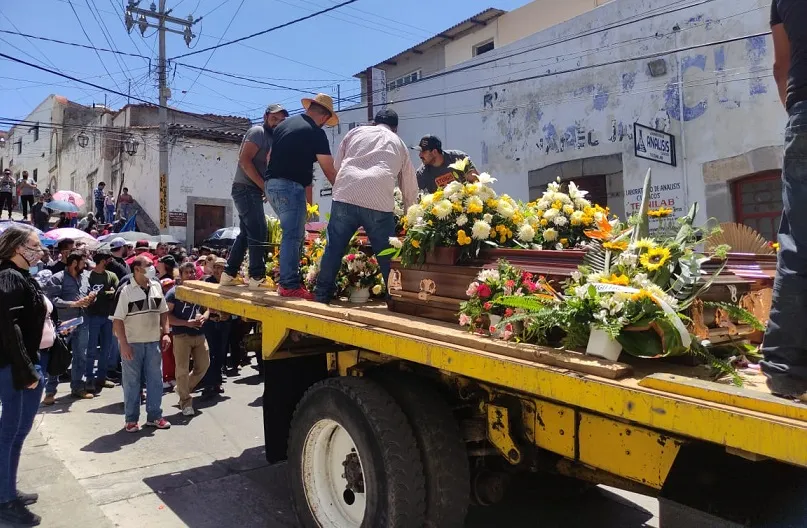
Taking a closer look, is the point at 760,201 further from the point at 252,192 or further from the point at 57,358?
the point at 57,358

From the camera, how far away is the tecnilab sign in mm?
10922

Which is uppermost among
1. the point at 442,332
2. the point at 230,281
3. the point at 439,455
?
the point at 230,281

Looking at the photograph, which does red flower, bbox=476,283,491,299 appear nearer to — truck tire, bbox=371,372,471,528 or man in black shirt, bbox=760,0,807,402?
truck tire, bbox=371,372,471,528

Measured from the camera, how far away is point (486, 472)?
3354 millimetres

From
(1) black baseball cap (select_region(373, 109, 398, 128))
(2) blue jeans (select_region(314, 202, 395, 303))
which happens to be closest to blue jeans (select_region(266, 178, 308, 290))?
(2) blue jeans (select_region(314, 202, 395, 303))

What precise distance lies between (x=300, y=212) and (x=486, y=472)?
2470 mm

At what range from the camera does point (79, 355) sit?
7680 millimetres

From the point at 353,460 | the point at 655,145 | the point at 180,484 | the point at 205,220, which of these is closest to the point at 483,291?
the point at 353,460

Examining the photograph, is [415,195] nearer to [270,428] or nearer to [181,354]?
[270,428]

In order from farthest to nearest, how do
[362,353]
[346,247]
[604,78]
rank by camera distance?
[604,78], [346,247], [362,353]

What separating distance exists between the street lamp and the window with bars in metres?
22.5

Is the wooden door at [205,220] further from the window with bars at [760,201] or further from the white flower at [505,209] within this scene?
the white flower at [505,209]

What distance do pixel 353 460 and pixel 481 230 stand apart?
4.69ft

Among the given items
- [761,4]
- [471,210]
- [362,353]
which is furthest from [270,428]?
[761,4]
